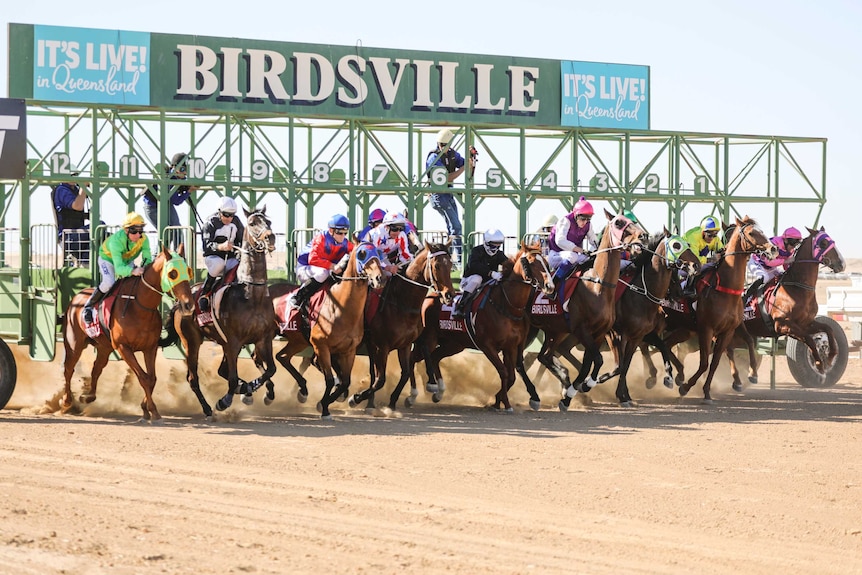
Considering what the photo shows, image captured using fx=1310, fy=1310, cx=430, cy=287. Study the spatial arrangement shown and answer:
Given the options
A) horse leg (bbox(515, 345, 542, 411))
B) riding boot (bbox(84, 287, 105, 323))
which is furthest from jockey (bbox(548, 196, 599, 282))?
riding boot (bbox(84, 287, 105, 323))

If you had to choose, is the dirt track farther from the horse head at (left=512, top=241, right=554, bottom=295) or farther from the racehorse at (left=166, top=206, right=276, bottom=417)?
the horse head at (left=512, top=241, right=554, bottom=295)

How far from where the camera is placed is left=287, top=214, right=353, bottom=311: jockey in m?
15.4

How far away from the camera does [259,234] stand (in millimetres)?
14336

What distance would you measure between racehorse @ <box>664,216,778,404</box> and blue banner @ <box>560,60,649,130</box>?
4.54 m

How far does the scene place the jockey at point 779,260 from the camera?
18.9 meters

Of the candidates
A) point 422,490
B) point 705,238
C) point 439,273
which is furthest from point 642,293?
point 422,490

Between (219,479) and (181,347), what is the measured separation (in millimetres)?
6107

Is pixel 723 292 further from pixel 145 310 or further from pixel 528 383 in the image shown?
pixel 145 310

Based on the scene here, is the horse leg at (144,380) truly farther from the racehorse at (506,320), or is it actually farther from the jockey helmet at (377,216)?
the jockey helmet at (377,216)

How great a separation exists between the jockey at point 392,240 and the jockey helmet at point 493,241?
953mm

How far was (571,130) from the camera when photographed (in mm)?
20891

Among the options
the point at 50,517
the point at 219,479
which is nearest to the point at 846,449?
the point at 219,479

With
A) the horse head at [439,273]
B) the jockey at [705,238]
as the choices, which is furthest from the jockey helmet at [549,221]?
the horse head at [439,273]

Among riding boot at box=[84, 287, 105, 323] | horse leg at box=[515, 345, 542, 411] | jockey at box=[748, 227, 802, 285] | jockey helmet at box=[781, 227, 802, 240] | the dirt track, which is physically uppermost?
jockey helmet at box=[781, 227, 802, 240]
